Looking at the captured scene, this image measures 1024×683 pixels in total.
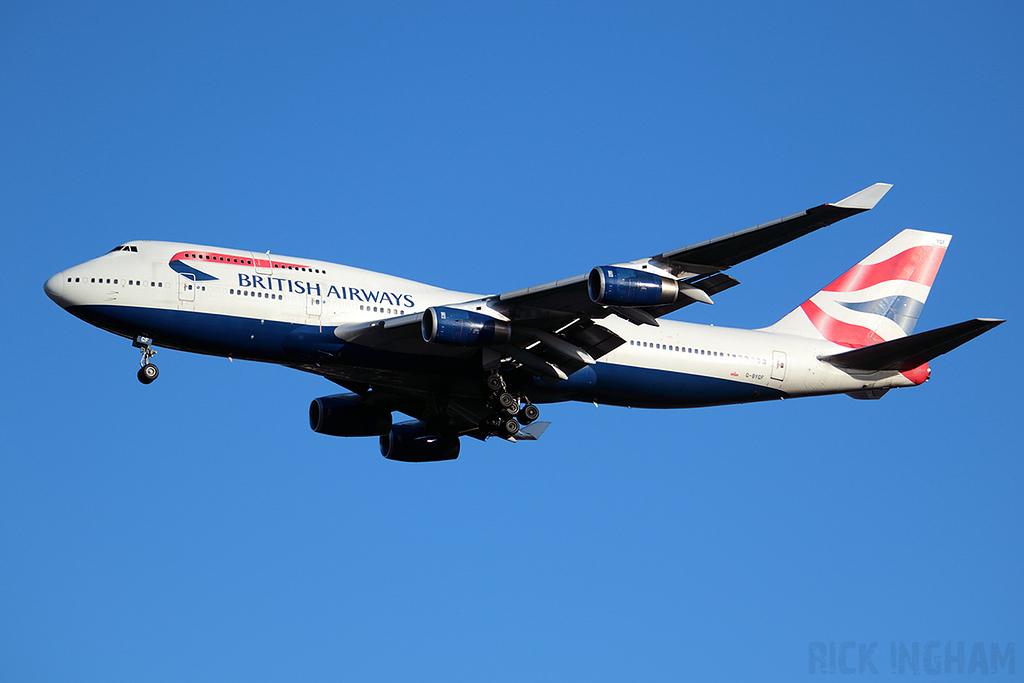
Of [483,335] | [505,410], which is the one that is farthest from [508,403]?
[483,335]

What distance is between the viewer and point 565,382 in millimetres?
31672

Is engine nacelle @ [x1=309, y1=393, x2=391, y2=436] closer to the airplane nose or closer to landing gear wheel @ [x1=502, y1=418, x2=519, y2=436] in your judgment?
landing gear wheel @ [x1=502, y1=418, x2=519, y2=436]

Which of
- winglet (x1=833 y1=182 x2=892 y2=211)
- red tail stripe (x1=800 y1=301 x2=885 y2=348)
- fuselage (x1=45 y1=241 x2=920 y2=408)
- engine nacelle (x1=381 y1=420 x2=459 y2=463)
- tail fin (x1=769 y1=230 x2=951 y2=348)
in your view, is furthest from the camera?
engine nacelle (x1=381 y1=420 x2=459 y2=463)

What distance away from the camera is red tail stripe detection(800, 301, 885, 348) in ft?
120

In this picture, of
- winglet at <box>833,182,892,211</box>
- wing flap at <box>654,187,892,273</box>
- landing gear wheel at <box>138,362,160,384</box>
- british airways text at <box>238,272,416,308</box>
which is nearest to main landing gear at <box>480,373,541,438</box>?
british airways text at <box>238,272,416,308</box>

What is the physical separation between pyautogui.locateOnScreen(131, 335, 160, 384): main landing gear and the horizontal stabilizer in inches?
830

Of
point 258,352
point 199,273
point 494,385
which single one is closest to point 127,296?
point 199,273

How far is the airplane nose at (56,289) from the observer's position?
2852cm

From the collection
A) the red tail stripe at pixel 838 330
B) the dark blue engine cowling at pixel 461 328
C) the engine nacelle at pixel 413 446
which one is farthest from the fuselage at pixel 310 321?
the engine nacelle at pixel 413 446

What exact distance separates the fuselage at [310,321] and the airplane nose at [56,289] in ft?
0.12

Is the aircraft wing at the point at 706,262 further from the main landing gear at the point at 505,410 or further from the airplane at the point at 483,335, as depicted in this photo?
the main landing gear at the point at 505,410

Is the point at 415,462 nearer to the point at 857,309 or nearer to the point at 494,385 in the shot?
the point at 494,385

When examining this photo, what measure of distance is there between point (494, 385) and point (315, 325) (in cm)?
554

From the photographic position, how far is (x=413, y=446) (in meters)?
37.3
